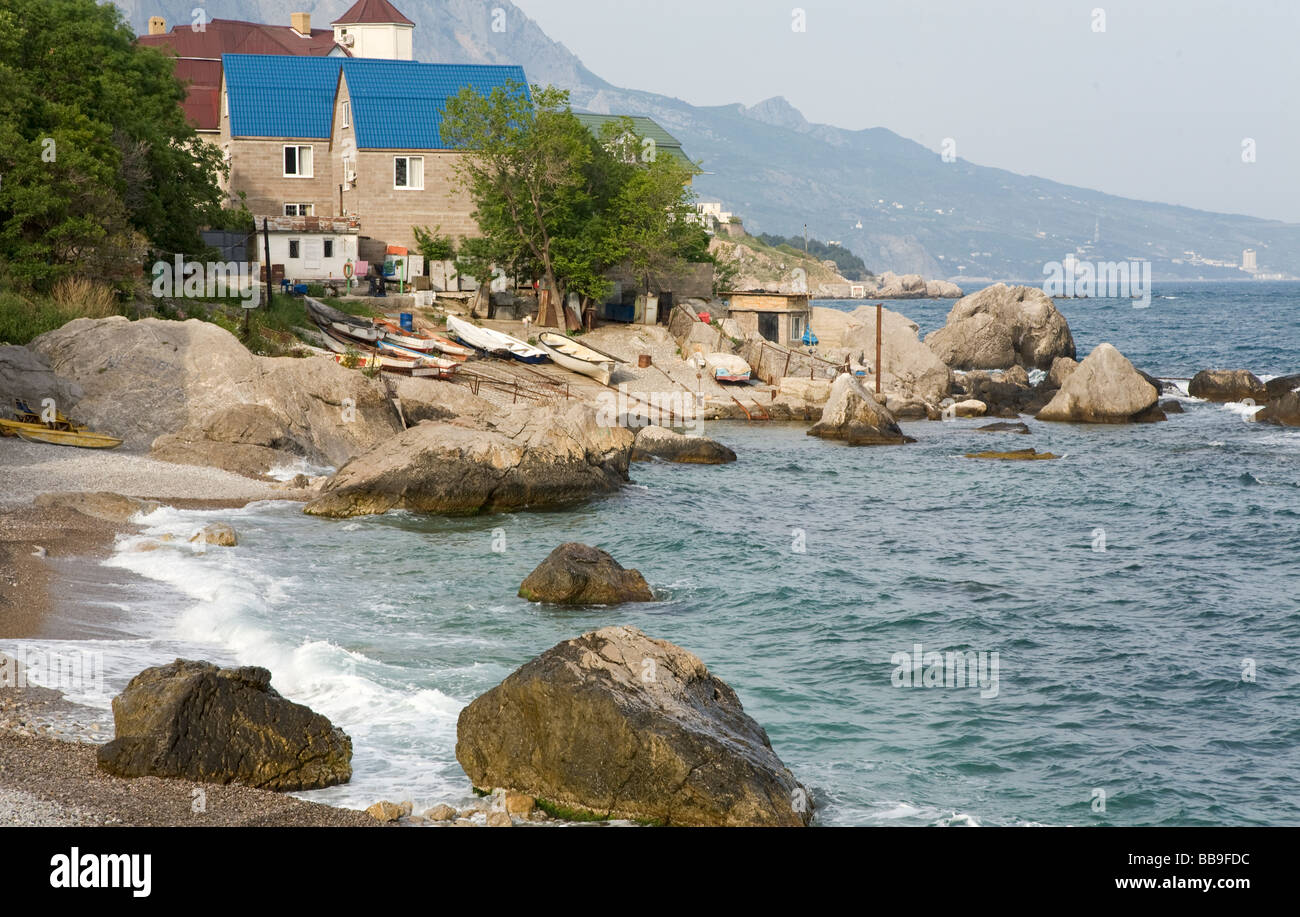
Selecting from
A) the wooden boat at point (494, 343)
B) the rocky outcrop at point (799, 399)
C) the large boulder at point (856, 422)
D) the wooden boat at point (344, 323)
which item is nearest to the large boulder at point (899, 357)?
the rocky outcrop at point (799, 399)

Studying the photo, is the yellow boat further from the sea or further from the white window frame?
the white window frame

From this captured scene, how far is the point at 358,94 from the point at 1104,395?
3820cm

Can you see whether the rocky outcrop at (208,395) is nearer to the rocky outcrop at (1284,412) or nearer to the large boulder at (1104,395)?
the large boulder at (1104,395)

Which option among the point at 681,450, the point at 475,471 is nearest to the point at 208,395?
the point at 475,471

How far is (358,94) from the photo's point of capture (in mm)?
63406

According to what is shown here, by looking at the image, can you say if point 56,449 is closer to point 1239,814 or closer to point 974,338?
point 1239,814

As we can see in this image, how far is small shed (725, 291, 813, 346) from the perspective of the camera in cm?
6222

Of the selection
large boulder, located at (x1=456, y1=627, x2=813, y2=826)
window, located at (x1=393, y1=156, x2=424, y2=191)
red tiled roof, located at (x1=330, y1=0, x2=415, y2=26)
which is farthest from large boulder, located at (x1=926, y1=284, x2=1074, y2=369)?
large boulder, located at (x1=456, y1=627, x2=813, y2=826)

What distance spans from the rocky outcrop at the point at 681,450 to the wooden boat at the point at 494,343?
10.9 meters

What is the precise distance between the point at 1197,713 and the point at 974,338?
53157 millimetres

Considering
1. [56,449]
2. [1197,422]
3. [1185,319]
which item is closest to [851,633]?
[56,449]

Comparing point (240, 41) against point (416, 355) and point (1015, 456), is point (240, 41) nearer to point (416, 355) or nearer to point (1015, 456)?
point (416, 355)

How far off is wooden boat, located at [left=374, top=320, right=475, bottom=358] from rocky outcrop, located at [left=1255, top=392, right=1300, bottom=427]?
31.4 metres

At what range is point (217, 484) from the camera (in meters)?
28.2
